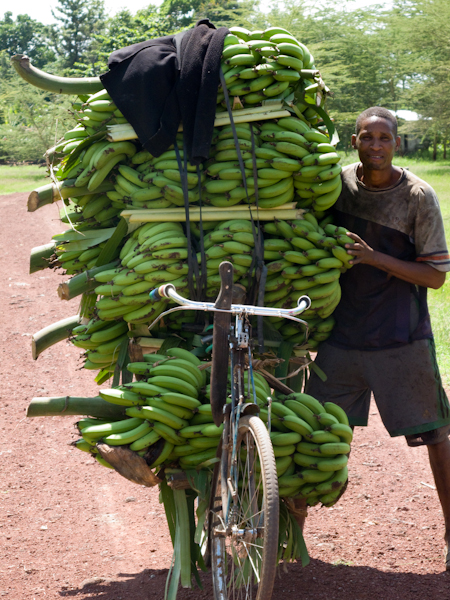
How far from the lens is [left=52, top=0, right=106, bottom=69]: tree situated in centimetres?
4784

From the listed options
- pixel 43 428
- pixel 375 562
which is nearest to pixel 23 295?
pixel 43 428

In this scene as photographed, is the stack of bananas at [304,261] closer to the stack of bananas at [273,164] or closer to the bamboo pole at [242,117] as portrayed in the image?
the stack of bananas at [273,164]

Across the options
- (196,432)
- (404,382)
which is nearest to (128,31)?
(404,382)

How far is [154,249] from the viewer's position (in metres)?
2.80

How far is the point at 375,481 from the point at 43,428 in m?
2.65

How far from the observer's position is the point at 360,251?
2.87 m

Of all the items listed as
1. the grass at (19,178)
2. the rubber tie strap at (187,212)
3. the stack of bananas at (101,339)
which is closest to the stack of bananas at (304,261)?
the rubber tie strap at (187,212)

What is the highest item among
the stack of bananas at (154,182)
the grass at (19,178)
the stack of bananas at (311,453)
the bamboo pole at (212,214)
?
the stack of bananas at (154,182)

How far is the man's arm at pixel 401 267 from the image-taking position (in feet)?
9.52

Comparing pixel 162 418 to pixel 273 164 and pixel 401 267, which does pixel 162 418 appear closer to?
pixel 273 164

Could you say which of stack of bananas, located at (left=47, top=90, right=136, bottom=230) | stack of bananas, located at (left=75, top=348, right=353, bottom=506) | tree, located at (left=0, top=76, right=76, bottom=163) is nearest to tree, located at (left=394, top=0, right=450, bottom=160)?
tree, located at (left=0, top=76, right=76, bottom=163)

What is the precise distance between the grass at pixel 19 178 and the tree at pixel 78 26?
2408cm

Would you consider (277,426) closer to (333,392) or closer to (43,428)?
(333,392)

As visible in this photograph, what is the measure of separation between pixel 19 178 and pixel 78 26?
30902mm
